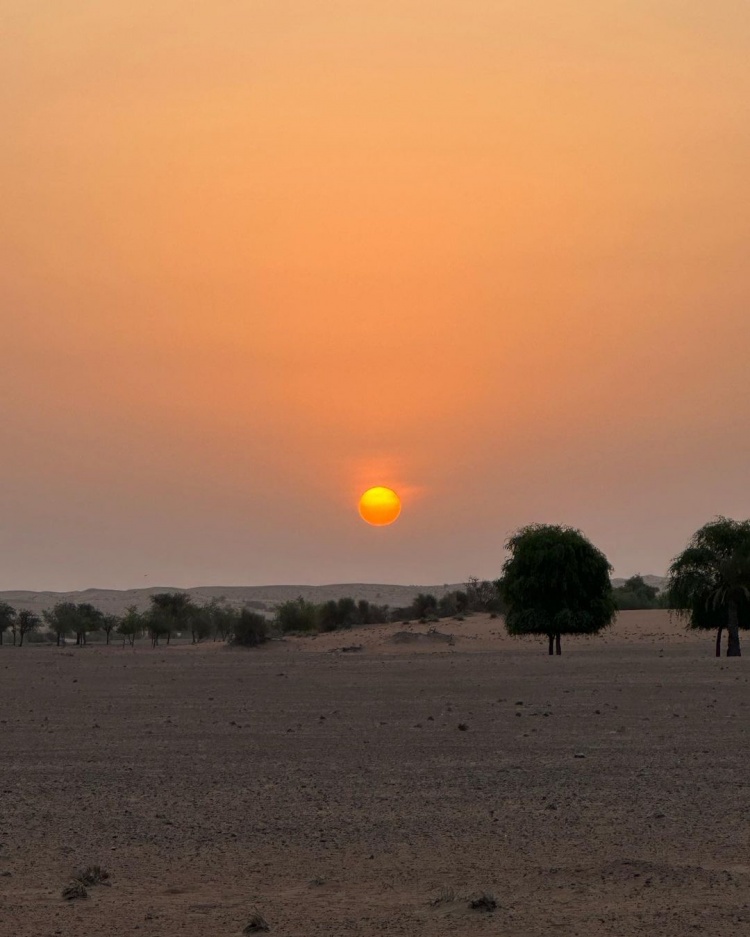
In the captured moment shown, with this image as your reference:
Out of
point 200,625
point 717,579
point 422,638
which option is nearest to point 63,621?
point 200,625

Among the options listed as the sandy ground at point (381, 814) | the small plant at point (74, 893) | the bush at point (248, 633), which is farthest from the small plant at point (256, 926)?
the bush at point (248, 633)

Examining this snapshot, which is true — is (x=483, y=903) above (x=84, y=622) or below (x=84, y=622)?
below

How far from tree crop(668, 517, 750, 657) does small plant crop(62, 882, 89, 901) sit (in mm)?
55530

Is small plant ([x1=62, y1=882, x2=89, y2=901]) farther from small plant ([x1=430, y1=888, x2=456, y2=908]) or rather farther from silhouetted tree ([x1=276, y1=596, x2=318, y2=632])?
silhouetted tree ([x1=276, y1=596, x2=318, y2=632])

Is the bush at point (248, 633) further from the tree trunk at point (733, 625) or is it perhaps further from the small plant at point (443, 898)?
the small plant at point (443, 898)

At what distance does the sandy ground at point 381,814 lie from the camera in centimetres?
1165

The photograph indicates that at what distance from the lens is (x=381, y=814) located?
1689 cm

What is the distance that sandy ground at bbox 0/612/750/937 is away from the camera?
11648mm

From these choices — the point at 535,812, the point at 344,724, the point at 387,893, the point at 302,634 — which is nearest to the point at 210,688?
the point at 344,724

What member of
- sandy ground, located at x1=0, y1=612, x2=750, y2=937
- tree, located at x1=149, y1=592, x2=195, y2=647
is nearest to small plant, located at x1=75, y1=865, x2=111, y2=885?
sandy ground, located at x1=0, y1=612, x2=750, y2=937

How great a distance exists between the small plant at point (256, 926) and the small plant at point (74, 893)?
1991 millimetres

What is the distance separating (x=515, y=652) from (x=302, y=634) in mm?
42505

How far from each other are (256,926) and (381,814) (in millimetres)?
6063

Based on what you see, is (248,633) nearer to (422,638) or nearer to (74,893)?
(422,638)
